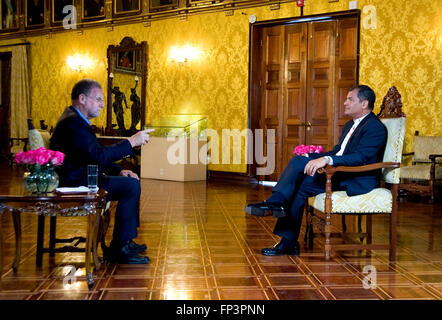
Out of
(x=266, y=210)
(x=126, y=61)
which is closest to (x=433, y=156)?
(x=266, y=210)

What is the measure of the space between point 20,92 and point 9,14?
7.69 feet

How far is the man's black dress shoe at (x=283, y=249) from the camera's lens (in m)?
3.77

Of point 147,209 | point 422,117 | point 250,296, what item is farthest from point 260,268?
point 422,117

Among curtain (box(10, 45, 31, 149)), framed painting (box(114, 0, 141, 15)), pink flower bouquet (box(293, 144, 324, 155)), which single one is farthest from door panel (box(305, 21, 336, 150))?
curtain (box(10, 45, 31, 149))

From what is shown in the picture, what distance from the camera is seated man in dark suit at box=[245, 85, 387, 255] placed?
3693mm

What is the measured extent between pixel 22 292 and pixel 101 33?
Answer: 10110mm

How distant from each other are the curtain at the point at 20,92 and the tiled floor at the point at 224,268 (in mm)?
8729

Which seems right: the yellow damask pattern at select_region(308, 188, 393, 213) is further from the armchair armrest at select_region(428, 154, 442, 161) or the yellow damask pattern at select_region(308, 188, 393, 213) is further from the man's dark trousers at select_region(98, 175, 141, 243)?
the armchair armrest at select_region(428, 154, 442, 161)

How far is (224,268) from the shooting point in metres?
3.36

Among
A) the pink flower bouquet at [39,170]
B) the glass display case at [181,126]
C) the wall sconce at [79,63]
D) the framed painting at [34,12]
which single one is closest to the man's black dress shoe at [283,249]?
the pink flower bouquet at [39,170]

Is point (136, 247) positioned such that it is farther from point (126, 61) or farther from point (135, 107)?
point (126, 61)

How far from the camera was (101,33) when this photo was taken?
11945 mm

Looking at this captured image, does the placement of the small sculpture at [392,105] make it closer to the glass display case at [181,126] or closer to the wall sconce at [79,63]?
the glass display case at [181,126]

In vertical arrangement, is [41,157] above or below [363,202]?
above
